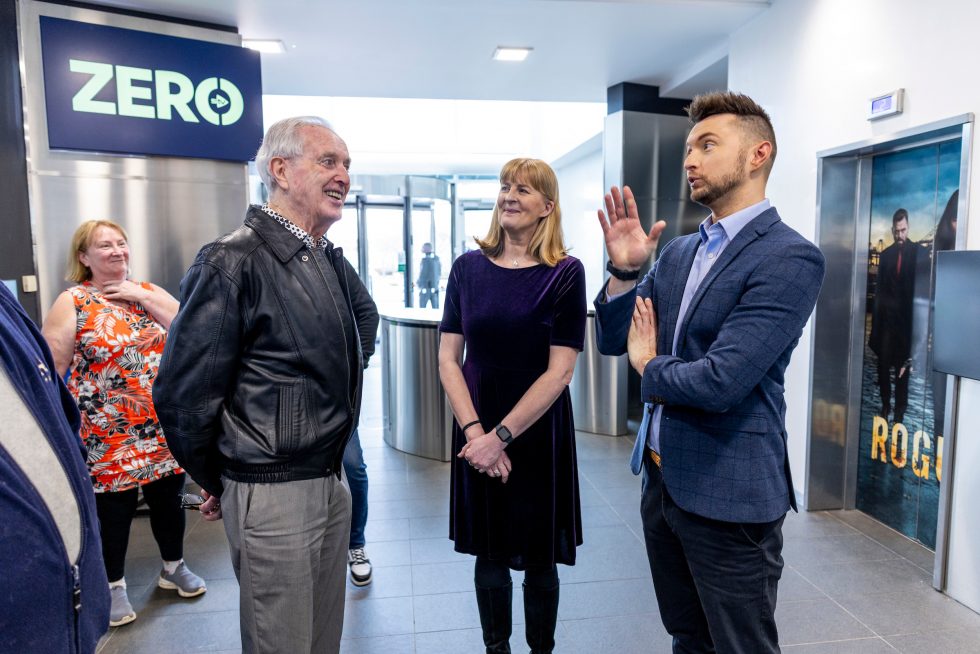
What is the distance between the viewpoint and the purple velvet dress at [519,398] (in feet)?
6.39

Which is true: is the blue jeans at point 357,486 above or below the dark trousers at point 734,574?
below

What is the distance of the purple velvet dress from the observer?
1.95 meters

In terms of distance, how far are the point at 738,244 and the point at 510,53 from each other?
13.2 feet

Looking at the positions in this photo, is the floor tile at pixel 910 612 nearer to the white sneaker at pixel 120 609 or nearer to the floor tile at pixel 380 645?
the floor tile at pixel 380 645

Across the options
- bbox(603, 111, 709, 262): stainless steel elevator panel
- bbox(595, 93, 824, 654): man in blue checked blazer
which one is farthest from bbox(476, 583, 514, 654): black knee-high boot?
bbox(603, 111, 709, 262): stainless steel elevator panel

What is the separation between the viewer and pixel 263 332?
1.47m

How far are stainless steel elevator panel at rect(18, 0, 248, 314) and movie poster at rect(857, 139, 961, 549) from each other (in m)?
3.98

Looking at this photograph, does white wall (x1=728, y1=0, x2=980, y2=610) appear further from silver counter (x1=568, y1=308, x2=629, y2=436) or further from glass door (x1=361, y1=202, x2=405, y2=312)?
glass door (x1=361, y1=202, x2=405, y2=312)

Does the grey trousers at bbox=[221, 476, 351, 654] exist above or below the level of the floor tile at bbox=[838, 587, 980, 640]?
above

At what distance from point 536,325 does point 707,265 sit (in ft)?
1.77

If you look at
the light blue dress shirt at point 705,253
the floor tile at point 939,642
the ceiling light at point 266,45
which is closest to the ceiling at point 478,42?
the ceiling light at point 266,45

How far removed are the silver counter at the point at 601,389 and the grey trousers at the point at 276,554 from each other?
13.6ft

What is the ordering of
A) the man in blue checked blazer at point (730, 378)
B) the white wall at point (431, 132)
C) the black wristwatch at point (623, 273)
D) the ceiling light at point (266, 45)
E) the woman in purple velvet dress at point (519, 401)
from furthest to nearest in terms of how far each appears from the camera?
the white wall at point (431, 132), the ceiling light at point (266, 45), the woman in purple velvet dress at point (519, 401), the black wristwatch at point (623, 273), the man in blue checked blazer at point (730, 378)

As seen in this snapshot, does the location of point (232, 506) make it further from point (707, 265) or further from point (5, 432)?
point (707, 265)
